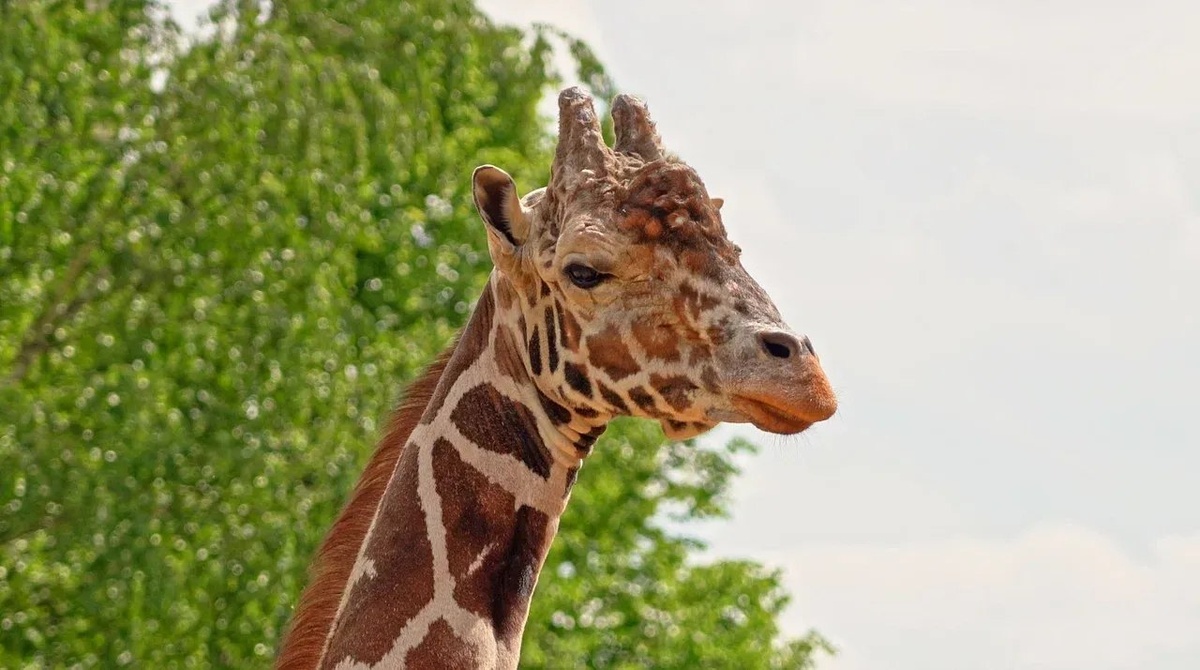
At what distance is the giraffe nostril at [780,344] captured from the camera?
793 centimetres

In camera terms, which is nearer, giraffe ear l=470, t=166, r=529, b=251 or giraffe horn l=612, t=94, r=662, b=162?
giraffe ear l=470, t=166, r=529, b=251

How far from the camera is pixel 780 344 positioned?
26.2 ft

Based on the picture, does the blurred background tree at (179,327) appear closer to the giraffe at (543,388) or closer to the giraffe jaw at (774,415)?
the giraffe at (543,388)

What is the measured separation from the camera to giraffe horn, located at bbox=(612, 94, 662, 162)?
8.87 meters

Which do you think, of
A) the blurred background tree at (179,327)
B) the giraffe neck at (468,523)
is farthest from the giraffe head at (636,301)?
the blurred background tree at (179,327)

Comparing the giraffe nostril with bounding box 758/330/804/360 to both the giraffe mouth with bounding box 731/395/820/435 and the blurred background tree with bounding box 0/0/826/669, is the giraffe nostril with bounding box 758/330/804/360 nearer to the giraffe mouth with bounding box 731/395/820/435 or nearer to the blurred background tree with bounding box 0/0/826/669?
the giraffe mouth with bounding box 731/395/820/435

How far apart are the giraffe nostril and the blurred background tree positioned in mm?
15375

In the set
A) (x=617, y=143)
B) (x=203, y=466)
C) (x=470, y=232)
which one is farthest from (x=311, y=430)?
(x=617, y=143)

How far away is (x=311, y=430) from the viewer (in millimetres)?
25062

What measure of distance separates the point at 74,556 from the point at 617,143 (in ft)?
49.6

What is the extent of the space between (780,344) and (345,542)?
Answer: 76.2 inches

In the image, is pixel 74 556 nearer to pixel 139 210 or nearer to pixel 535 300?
pixel 139 210

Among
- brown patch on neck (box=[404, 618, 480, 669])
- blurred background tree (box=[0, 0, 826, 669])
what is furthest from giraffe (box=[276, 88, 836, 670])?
blurred background tree (box=[0, 0, 826, 669])

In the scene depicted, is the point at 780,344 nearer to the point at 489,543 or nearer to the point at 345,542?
the point at 489,543
